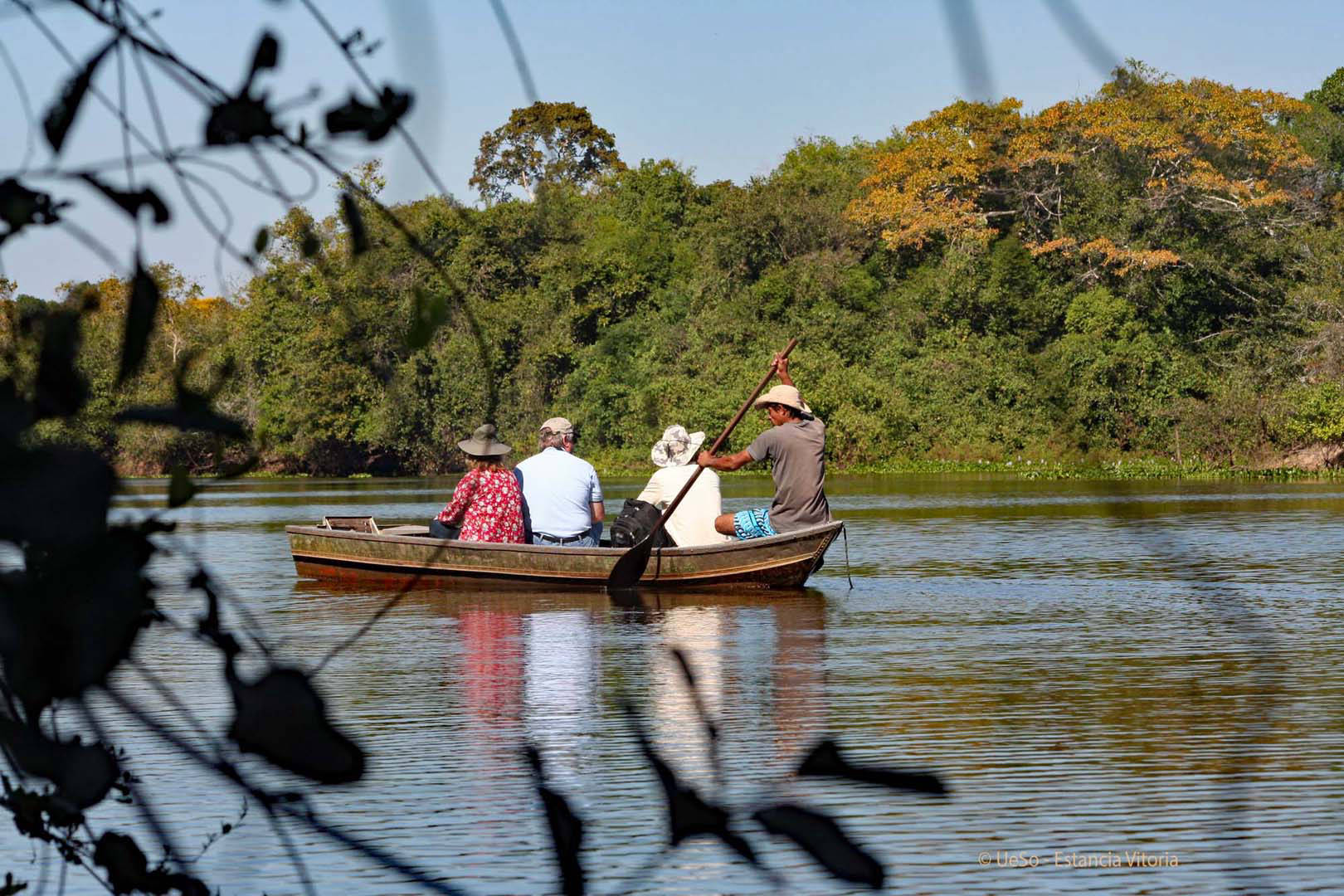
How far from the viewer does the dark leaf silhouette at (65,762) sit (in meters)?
1.68

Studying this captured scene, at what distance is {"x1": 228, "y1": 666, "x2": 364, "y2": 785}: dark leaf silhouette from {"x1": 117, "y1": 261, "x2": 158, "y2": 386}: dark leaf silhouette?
A: 291 millimetres

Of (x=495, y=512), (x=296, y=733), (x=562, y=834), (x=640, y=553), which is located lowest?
(x=640, y=553)

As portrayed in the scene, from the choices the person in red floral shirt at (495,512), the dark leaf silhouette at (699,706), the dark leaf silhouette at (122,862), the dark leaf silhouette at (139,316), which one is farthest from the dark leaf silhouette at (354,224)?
the person in red floral shirt at (495,512)

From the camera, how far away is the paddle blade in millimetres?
13219

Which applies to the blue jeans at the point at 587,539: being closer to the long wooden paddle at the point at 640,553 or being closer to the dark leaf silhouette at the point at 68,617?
the long wooden paddle at the point at 640,553

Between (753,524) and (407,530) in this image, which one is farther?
(407,530)

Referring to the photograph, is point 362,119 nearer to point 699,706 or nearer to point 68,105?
point 68,105

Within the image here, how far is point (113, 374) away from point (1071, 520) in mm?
22511

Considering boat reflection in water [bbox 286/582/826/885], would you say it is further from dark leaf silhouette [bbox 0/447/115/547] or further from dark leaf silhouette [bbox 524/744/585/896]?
dark leaf silhouette [bbox 0/447/115/547]

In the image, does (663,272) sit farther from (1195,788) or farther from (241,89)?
(241,89)

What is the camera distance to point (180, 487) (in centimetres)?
183

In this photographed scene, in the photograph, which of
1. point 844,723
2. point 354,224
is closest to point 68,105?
point 354,224

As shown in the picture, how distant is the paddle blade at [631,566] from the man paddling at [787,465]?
0.71 meters

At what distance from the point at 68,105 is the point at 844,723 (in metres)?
6.15
